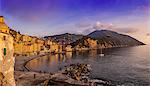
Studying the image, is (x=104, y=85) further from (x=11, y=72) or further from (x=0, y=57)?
(x=0, y=57)

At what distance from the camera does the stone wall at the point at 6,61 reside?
786 inches

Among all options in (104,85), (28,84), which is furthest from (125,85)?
(28,84)

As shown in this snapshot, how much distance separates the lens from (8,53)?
840 inches

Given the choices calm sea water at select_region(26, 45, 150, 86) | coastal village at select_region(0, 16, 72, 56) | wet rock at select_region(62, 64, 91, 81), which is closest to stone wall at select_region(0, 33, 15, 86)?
wet rock at select_region(62, 64, 91, 81)

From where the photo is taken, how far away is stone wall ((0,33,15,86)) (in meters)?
20.0

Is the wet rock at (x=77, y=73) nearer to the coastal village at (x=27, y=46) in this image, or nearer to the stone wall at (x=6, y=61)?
the stone wall at (x=6, y=61)

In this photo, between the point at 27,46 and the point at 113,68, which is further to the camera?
the point at 27,46

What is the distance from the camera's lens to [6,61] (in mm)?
20719

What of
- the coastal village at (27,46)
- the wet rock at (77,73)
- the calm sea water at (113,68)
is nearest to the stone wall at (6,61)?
the wet rock at (77,73)

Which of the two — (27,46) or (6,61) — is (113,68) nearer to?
(6,61)

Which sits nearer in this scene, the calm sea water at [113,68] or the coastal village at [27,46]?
the calm sea water at [113,68]

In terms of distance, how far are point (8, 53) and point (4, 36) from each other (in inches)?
74.5

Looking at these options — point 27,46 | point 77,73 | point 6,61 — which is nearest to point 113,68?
point 77,73

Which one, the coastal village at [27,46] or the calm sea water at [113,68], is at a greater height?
the coastal village at [27,46]
